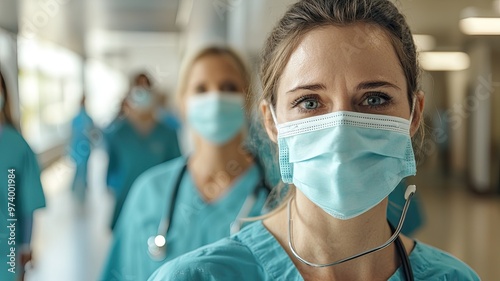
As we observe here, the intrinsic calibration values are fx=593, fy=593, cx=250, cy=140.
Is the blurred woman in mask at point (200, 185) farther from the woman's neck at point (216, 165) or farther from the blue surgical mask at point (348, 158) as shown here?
the blue surgical mask at point (348, 158)

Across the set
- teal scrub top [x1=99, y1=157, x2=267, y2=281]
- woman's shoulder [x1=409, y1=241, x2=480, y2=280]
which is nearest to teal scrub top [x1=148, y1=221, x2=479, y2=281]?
woman's shoulder [x1=409, y1=241, x2=480, y2=280]

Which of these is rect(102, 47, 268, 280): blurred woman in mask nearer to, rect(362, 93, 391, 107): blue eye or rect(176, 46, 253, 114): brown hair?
rect(176, 46, 253, 114): brown hair

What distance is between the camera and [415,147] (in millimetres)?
786

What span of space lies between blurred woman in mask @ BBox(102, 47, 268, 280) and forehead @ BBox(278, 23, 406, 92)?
0.57m

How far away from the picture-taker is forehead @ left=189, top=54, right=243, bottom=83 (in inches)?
56.1

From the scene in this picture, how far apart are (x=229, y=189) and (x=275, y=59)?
668 mm

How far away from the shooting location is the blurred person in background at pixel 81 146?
1.02 m

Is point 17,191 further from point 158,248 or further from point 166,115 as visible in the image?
point 166,115

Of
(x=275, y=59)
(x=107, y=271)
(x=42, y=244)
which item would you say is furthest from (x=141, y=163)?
(x=275, y=59)

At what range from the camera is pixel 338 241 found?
0.73 m

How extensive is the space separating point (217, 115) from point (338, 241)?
0.75 metres

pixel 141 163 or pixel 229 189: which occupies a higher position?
pixel 229 189

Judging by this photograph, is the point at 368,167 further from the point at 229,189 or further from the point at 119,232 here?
the point at 119,232

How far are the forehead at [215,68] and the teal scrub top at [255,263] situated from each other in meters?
0.70
